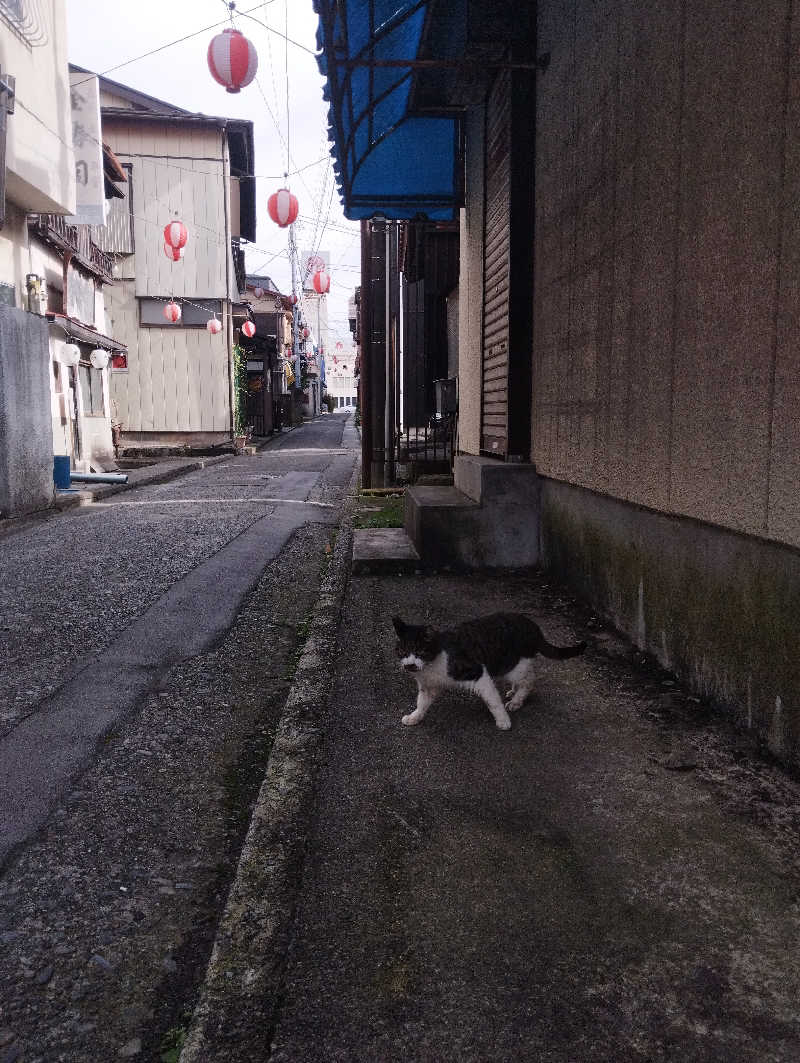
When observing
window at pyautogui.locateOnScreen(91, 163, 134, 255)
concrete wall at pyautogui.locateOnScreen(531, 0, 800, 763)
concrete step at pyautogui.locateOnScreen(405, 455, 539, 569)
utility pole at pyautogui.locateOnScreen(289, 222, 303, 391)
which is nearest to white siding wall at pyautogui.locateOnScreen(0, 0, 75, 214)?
concrete step at pyautogui.locateOnScreen(405, 455, 539, 569)

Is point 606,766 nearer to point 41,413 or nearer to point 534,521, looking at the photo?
point 534,521

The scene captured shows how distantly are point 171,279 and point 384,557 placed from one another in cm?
2389

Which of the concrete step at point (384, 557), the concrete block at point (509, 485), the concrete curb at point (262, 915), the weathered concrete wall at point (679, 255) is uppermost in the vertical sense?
the weathered concrete wall at point (679, 255)

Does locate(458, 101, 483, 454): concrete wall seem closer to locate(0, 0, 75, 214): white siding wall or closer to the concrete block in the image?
the concrete block

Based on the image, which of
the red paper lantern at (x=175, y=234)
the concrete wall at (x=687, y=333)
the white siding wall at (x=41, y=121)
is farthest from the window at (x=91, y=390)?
the concrete wall at (x=687, y=333)

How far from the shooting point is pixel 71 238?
63.1 ft

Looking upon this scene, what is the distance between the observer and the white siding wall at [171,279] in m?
27.2

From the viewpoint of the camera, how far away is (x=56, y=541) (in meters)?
10.2

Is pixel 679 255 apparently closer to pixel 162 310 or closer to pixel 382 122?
pixel 382 122

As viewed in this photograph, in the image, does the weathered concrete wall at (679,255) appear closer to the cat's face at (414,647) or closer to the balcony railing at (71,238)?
the cat's face at (414,647)

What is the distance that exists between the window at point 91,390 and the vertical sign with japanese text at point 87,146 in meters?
4.47

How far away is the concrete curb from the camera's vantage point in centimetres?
191

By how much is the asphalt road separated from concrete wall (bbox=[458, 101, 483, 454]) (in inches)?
112

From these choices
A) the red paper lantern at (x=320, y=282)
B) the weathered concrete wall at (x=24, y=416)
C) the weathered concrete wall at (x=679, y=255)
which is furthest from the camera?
the red paper lantern at (x=320, y=282)
